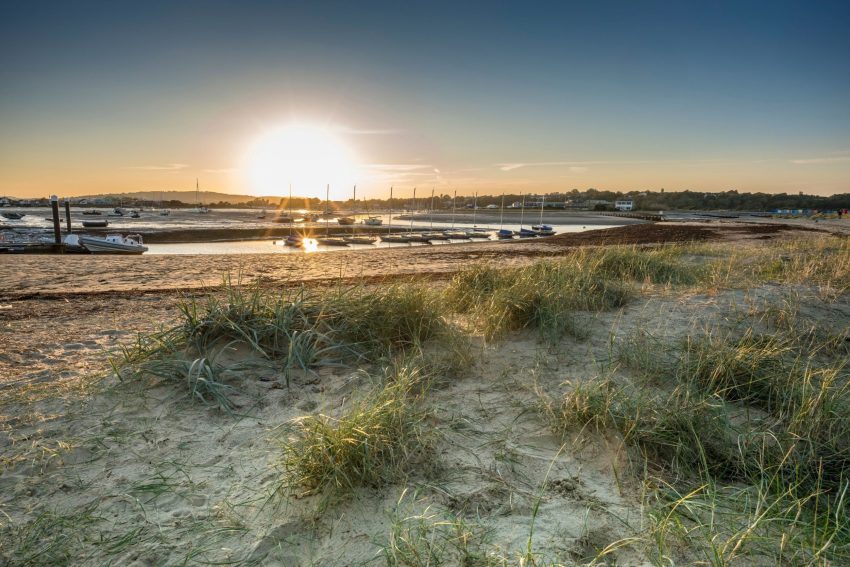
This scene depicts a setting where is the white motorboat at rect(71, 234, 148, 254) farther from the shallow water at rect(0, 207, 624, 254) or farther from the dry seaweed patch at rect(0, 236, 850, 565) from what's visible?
the dry seaweed patch at rect(0, 236, 850, 565)

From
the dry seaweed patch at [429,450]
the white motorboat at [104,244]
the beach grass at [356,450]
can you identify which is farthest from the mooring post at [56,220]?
the beach grass at [356,450]

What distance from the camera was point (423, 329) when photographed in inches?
184

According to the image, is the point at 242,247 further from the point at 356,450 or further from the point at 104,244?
the point at 356,450

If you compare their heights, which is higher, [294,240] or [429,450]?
[429,450]

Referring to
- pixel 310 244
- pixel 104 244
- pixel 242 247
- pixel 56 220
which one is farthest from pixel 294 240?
pixel 56 220

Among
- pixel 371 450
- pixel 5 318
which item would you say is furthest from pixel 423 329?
pixel 5 318

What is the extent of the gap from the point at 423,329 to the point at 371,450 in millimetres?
2161

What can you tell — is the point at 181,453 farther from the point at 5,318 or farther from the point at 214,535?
the point at 5,318

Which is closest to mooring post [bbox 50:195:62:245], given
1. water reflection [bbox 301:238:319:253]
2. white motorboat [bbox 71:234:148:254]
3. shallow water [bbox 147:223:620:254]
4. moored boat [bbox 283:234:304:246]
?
white motorboat [bbox 71:234:148:254]

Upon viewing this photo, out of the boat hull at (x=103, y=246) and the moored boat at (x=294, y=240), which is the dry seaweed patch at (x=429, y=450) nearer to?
the boat hull at (x=103, y=246)

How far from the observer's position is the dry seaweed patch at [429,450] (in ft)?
6.90

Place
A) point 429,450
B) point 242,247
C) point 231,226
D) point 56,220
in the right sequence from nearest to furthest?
point 429,450
point 56,220
point 242,247
point 231,226

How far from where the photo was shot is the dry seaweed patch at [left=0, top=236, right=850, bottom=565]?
2104 millimetres

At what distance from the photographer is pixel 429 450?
109 inches
